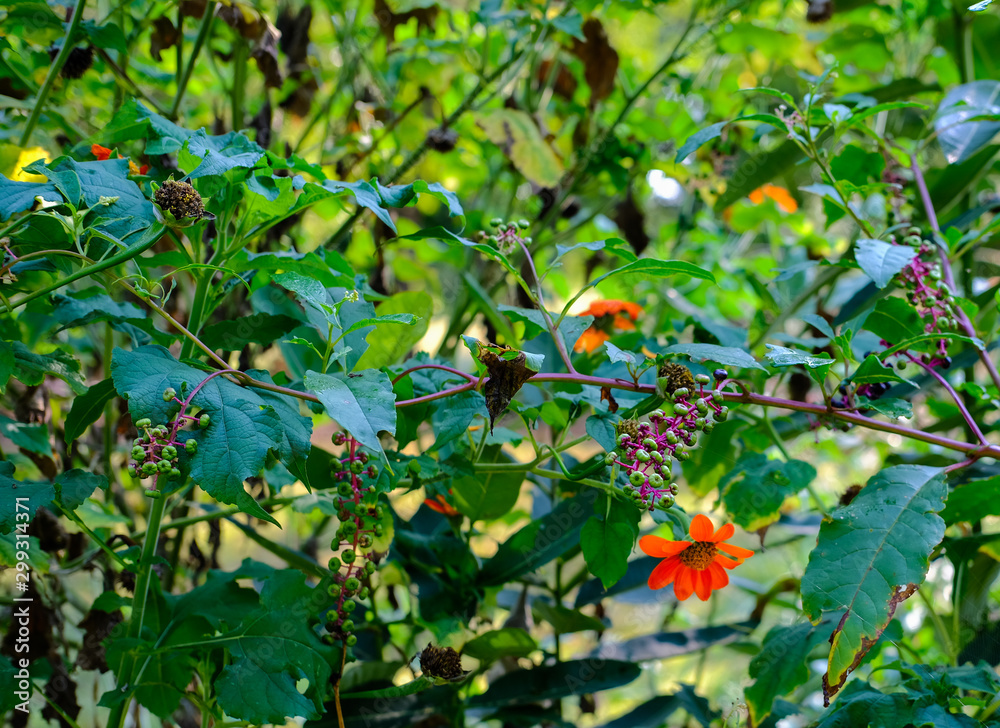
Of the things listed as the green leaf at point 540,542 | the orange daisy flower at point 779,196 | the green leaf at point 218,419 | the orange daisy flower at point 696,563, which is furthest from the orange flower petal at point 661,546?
the orange daisy flower at point 779,196

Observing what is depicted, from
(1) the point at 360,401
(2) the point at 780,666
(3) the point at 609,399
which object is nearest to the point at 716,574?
(2) the point at 780,666

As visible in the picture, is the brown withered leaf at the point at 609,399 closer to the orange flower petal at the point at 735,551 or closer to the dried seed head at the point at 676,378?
the dried seed head at the point at 676,378

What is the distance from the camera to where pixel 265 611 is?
0.66 m

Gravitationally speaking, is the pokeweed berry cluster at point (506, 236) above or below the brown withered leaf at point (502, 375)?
above

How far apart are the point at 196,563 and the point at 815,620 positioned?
0.92 metres

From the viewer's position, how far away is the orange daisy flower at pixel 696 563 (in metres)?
0.69

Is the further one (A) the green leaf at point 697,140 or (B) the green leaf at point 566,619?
(B) the green leaf at point 566,619

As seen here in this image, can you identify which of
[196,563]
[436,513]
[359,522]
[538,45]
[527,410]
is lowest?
[196,563]

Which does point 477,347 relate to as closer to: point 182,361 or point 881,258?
point 182,361

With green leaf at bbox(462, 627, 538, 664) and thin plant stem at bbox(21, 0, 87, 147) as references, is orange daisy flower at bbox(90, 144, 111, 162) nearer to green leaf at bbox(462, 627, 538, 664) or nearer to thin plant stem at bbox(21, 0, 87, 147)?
thin plant stem at bbox(21, 0, 87, 147)

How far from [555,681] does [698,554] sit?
317 mm

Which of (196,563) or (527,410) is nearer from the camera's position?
(527,410)

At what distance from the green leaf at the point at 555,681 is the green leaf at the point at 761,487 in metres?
0.26

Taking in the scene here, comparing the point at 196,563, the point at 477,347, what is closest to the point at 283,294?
the point at 477,347
